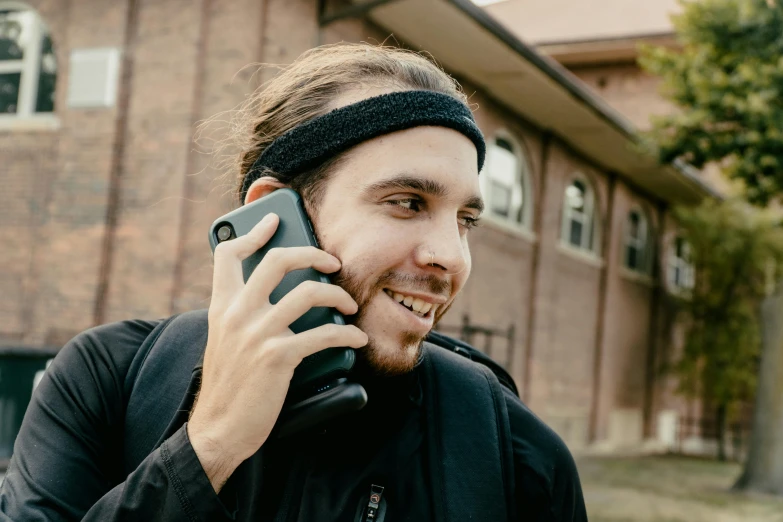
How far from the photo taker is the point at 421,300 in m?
1.43

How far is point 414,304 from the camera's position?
4.70 feet

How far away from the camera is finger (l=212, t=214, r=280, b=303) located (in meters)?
1.21

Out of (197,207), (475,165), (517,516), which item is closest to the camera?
(517,516)

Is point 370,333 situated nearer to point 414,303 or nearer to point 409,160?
point 414,303

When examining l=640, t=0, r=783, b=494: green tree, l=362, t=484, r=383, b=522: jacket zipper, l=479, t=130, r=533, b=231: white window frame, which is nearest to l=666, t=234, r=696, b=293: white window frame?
l=479, t=130, r=533, b=231: white window frame

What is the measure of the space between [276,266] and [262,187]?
41 centimetres

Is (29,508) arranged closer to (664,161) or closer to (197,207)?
(197,207)

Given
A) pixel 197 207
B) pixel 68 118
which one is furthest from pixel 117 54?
pixel 197 207

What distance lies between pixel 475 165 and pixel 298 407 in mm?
617

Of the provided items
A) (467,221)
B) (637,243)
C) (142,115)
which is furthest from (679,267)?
(467,221)

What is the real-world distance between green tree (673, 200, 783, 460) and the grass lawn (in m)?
2.90

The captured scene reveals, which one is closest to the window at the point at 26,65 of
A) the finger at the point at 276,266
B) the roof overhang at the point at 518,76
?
the roof overhang at the point at 518,76

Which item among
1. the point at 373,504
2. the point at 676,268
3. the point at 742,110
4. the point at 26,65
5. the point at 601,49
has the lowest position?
the point at 373,504

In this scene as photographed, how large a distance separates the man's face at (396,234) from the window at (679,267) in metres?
22.0
